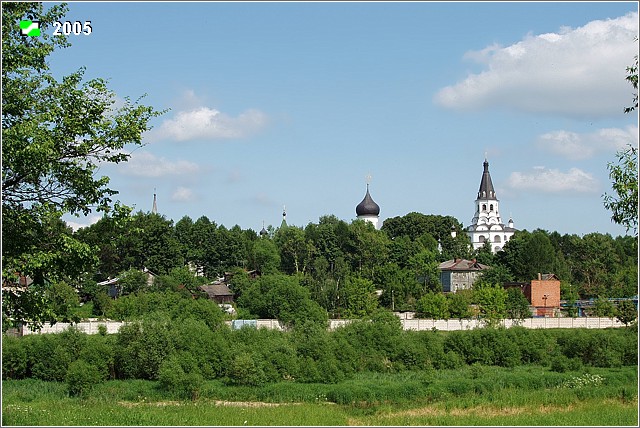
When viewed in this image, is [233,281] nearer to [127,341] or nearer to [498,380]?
[127,341]

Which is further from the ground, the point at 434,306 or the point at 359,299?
the point at 359,299

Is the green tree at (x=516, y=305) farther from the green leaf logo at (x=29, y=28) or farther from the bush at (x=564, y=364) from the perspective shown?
the green leaf logo at (x=29, y=28)

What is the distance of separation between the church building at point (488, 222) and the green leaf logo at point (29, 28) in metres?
95.0

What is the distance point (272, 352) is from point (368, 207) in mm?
71680

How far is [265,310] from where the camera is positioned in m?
47.9

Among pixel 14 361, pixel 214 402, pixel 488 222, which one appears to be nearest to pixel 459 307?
pixel 14 361

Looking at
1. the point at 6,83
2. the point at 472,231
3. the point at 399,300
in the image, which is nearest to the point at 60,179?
the point at 6,83

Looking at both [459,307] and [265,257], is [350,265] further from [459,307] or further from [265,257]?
[459,307]

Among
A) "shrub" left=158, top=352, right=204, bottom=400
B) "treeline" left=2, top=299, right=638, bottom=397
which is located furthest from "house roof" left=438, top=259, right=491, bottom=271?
"shrub" left=158, top=352, right=204, bottom=400

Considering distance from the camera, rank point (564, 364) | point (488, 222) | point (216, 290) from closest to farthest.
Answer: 1. point (564, 364)
2. point (216, 290)
3. point (488, 222)

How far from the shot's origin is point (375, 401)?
856 inches

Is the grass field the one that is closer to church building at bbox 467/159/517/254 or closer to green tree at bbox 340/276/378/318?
green tree at bbox 340/276/378/318

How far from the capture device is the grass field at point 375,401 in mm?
16219

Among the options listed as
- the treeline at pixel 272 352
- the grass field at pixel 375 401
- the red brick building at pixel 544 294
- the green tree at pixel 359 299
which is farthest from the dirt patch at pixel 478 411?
the red brick building at pixel 544 294
